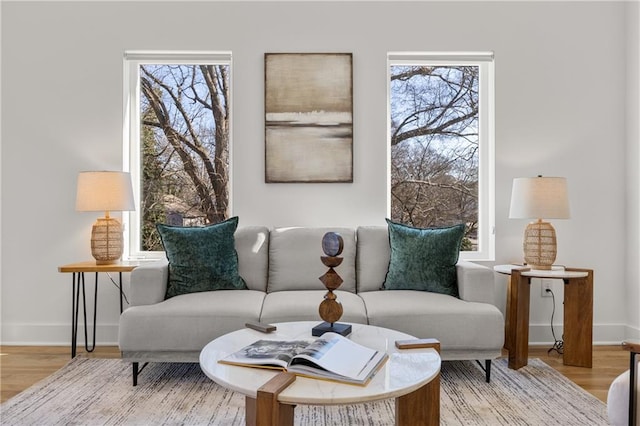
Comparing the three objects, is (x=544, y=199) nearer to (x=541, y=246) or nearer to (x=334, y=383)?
(x=541, y=246)

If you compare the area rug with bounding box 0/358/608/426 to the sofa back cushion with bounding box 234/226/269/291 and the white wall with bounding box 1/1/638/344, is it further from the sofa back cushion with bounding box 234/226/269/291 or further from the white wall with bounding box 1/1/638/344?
the white wall with bounding box 1/1/638/344

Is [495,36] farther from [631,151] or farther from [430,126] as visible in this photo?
[631,151]

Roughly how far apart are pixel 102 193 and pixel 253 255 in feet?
3.50

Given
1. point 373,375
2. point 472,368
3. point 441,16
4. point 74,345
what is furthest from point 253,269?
point 441,16

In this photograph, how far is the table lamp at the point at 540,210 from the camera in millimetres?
3070

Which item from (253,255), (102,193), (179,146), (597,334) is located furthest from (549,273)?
(102,193)

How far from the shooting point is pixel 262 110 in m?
3.52

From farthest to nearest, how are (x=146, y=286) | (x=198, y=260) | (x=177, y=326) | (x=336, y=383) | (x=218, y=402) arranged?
(x=198, y=260)
(x=146, y=286)
(x=177, y=326)
(x=218, y=402)
(x=336, y=383)

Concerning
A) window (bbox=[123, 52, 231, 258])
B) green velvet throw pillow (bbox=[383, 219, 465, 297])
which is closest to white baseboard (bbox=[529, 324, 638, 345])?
green velvet throw pillow (bbox=[383, 219, 465, 297])

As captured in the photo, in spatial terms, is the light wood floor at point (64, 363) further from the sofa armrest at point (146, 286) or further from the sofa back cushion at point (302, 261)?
the sofa back cushion at point (302, 261)

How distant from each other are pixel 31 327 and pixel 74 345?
62 cm

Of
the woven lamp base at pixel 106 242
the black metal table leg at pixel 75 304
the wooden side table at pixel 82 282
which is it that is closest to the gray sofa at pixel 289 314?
the wooden side table at pixel 82 282

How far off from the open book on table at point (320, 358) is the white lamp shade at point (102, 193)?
1877mm

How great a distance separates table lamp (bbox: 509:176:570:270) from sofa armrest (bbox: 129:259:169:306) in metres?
2.32
